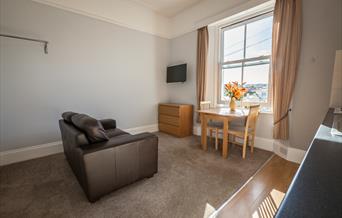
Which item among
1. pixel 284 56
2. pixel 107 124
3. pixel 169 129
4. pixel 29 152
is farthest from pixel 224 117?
pixel 29 152

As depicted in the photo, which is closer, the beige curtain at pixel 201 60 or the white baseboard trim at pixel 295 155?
the white baseboard trim at pixel 295 155

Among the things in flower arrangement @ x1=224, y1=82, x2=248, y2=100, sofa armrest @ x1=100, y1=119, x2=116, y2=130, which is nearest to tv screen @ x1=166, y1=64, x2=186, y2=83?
flower arrangement @ x1=224, y1=82, x2=248, y2=100

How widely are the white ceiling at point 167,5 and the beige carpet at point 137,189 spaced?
347 cm

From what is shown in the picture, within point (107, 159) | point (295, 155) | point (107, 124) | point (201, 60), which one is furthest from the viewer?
point (201, 60)

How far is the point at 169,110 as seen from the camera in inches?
148

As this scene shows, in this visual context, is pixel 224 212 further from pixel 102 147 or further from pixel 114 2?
pixel 114 2

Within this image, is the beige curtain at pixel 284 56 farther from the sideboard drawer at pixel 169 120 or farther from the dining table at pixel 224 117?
the sideboard drawer at pixel 169 120

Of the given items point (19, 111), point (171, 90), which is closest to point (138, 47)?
point (171, 90)

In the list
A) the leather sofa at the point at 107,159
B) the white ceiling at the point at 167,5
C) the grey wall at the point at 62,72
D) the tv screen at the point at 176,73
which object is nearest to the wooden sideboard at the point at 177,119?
the grey wall at the point at 62,72

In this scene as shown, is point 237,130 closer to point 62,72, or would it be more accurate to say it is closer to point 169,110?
point 169,110

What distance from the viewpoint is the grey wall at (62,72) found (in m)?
2.32

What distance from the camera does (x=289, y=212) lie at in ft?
1.13

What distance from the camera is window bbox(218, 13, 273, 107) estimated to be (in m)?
2.82

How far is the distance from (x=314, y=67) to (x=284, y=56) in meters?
0.43
